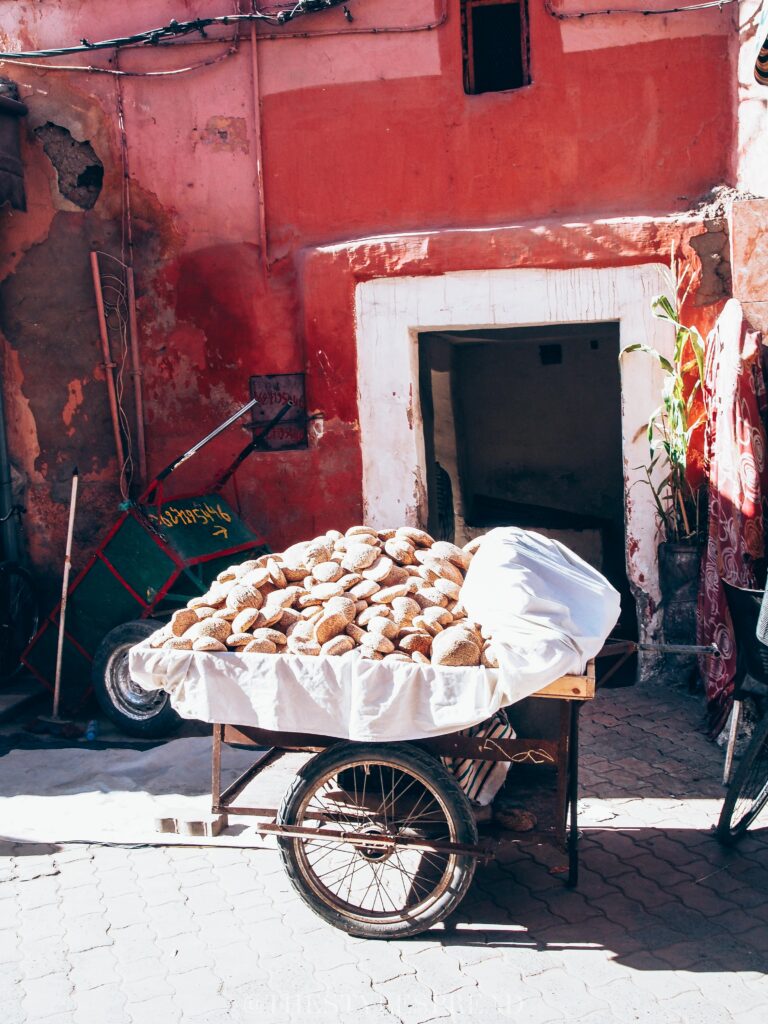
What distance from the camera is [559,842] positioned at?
12.7 ft

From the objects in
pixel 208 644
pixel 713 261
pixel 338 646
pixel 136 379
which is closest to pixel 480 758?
pixel 338 646

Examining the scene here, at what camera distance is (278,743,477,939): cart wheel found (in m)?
3.88

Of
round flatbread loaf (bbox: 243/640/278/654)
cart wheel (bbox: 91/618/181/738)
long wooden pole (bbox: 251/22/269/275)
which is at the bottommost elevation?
cart wheel (bbox: 91/618/181/738)

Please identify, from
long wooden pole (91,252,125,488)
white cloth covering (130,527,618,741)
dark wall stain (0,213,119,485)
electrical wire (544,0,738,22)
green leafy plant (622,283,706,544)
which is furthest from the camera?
dark wall stain (0,213,119,485)

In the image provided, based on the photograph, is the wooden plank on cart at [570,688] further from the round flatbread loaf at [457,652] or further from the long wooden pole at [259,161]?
the long wooden pole at [259,161]

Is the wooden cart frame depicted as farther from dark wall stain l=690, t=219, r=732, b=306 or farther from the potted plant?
dark wall stain l=690, t=219, r=732, b=306

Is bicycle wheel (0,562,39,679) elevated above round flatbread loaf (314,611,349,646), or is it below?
below

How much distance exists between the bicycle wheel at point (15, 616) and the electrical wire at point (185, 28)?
399 centimetres

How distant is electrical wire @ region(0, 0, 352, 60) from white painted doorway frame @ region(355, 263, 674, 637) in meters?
2.06

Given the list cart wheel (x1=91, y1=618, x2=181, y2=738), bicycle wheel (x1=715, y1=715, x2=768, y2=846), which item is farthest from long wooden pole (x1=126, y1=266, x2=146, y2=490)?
bicycle wheel (x1=715, y1=715, x2=768, y2=846)

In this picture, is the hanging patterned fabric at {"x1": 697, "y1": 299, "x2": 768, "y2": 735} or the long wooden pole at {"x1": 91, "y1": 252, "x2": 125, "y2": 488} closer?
the hanging patterned fabric at {"x1": 697, "y1": 299, "x2": 768, "y2": 735}

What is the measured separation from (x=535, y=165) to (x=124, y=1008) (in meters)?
6.03

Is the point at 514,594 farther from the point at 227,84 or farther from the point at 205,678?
the point at 227,84

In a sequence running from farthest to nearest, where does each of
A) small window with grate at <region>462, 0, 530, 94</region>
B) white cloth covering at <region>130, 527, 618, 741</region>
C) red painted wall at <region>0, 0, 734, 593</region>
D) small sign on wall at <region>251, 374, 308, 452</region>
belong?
small sign on wall at <region>251, 374, 308, 452</region>
small window with grate at <region>462, 0, 530, 94</region>
red painted wall at <region>0, 0, 734, 593</region>
white cloth covering at <region>130, 527, 618, 741</region>
